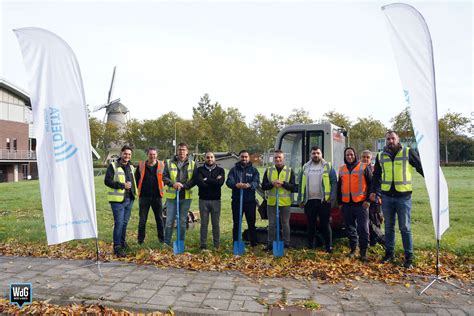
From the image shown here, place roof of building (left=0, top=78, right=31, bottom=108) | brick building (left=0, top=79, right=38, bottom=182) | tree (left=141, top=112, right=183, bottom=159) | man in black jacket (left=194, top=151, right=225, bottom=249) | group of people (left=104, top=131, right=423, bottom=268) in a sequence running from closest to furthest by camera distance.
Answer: group of people (left=104, top=131, right=423, bottom=268) < man in black jacket (left=194, top=151, right=225, bottom=249) < roof of building (left=0, top=78, right=31, bottom=108) < brick building (left=0, top=79, right=38, bottom=182) < tree (left=141, top=112, right=183, bottom=159)

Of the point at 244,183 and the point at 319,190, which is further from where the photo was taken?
the point at 244,183

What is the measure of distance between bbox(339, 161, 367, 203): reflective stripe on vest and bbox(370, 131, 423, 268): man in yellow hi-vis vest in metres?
0.33

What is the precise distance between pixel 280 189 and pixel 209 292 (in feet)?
8.83

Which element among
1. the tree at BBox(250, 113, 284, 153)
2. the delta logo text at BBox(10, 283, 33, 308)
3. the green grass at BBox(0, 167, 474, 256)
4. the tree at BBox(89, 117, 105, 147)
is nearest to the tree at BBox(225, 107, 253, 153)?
the tree at BBox(250, 113, 284, 153)

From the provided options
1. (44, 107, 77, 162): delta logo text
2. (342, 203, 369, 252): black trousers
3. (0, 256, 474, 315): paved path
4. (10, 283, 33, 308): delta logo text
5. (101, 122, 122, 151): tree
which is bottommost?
(0, 256, 474, 315): paved path

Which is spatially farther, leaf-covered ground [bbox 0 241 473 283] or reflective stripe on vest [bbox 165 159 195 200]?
reflective stripe on vest [bbox 165 159 195 200]

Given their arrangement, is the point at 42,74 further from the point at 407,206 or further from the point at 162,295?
the point at 407,206

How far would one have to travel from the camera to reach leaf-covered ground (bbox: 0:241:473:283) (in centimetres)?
573

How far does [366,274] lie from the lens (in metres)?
5.71

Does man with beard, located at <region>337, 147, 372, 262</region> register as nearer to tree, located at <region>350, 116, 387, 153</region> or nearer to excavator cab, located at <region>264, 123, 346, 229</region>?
excavator cab, located at <region>264, 123, 346, 229</region>

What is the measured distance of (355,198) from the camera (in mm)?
6633

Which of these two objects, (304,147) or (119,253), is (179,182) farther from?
(304,147)

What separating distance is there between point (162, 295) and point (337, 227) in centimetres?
394

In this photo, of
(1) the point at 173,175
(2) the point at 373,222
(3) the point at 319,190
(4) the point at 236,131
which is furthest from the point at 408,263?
(4) the point at 236,131
